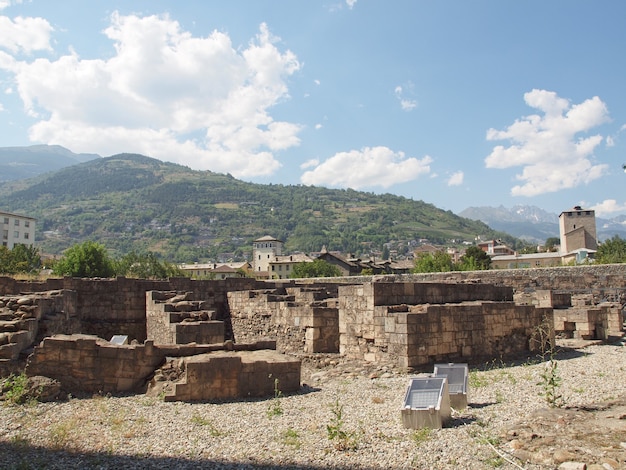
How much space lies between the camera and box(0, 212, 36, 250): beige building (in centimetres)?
10312

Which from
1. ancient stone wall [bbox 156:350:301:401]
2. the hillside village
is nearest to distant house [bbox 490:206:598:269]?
the hillside village

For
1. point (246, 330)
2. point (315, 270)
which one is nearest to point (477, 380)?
point (246, 330)

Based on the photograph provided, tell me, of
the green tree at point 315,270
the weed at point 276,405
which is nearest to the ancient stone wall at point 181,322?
the weed at point 276,405

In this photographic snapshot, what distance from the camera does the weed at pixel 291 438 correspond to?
7625 mm

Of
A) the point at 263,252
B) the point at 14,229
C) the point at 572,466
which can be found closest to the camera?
the point at 572,466

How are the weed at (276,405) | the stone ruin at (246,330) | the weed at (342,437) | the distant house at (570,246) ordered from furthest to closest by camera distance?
the distant house at (570,246)
the stone ruin at (246,330)
the weed at (276,405)
the weed at (342,437)

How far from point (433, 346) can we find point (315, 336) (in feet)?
12.4

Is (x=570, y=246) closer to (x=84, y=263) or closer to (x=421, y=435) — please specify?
(x=84, y=263)

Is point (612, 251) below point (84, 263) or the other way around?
the other way around

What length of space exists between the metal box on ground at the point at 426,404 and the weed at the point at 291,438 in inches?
65.1

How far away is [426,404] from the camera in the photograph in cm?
825

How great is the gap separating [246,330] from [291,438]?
12.7 metres

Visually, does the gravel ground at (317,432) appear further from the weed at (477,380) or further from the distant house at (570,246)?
the distant house at (570,246)

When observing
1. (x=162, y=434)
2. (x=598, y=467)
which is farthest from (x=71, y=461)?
(x=598, y=467)
